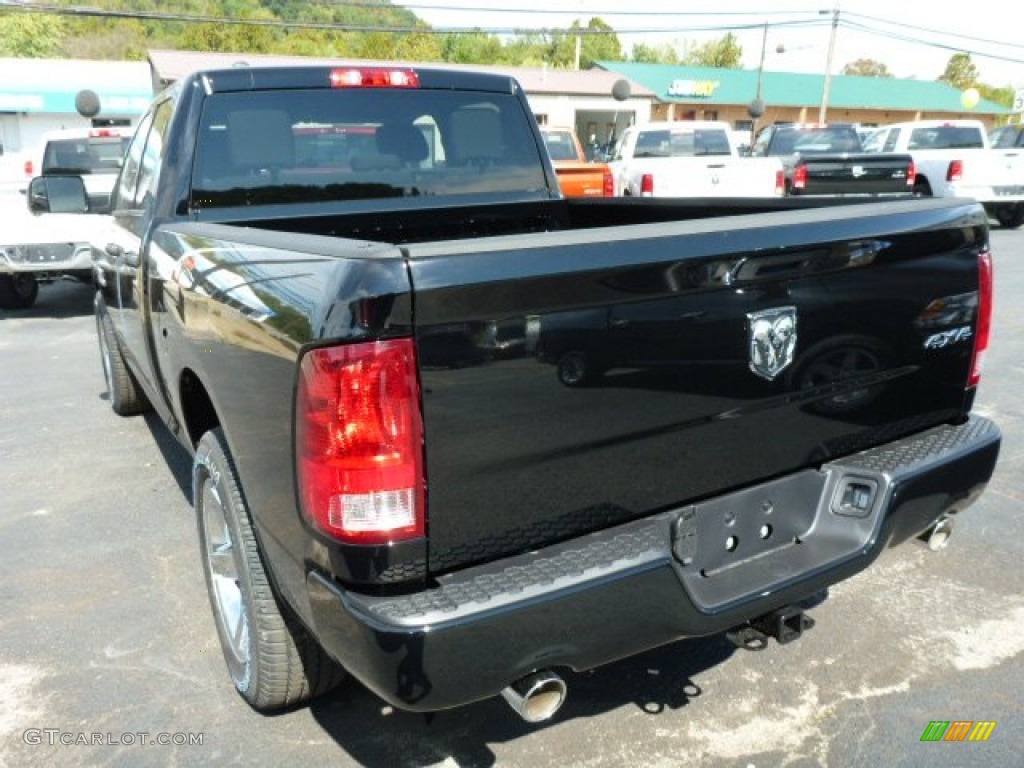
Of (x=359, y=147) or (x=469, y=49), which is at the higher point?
(x=469, y=49)

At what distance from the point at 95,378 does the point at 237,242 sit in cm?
519

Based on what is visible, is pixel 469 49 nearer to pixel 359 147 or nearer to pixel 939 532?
pixel 359 147

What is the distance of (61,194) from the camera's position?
4.86m

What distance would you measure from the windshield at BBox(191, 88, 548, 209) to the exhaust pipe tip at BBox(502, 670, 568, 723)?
2.36 meters

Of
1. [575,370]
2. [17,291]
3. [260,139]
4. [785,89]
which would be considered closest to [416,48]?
[785,89]

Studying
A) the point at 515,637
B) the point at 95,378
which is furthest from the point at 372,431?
the point at 95,378

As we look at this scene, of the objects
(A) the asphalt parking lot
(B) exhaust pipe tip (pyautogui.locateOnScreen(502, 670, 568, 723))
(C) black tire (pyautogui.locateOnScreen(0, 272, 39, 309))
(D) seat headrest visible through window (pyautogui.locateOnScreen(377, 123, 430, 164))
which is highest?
(D) seat headrest visible through window (pyautogui.locateOnScreen(377, 123, 430, 164))

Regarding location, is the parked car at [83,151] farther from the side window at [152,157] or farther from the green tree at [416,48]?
the green tree at [416,48]

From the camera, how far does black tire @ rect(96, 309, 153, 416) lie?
18.0 feet

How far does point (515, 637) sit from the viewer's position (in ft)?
6.28

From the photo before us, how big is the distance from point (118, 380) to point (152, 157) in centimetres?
217

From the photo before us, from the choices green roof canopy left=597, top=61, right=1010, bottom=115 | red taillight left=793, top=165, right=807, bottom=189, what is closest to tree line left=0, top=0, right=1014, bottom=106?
green roof canopy left=597, top=61, right=1010, bottom=115

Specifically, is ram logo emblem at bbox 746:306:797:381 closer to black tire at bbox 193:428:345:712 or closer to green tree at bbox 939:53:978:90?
black tire at bbox 193:428:345:712

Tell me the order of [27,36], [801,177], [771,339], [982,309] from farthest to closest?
[27,36]
[801,177]
[982,309]
[771,339]
